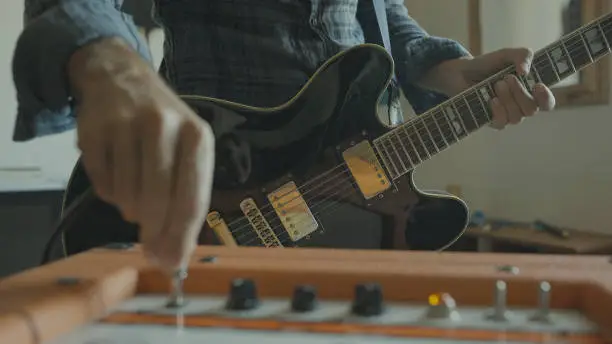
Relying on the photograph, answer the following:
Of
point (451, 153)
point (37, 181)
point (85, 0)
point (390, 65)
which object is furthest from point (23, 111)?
point (451, 153)

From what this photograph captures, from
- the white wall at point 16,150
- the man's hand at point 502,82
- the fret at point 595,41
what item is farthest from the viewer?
the white wall at point 16,150

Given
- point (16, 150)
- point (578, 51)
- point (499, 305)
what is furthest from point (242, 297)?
point (16, 150)

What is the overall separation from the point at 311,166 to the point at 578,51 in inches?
22.0

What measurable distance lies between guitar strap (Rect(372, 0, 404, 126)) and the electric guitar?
0.02 meters

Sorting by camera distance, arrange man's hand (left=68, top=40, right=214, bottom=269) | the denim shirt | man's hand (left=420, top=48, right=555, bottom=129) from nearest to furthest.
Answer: man's hand (left=68, top=40, right=214, bottom=269), the denim shirt, man's hand (left=420, top=48, right=555, bottom=129)

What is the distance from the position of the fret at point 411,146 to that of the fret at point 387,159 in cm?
4

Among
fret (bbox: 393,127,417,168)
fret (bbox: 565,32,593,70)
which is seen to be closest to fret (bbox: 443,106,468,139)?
fret (bbox: 393,127,417,168)

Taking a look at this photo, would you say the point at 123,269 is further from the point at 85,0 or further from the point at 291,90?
the point at 291,90

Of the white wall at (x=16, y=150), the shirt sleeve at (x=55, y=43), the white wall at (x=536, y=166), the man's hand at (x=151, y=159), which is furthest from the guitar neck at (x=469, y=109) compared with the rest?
the white wall at (x=16, y=150)

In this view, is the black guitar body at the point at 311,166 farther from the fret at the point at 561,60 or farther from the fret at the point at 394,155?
the fret at the point at 561,60

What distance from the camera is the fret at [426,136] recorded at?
0.99m

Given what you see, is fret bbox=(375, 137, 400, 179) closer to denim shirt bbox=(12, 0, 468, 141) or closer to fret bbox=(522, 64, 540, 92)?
denim shirt bbox=(12, 0, 468, 141)

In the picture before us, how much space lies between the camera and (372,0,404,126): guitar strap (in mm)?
959

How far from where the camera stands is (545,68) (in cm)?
113
